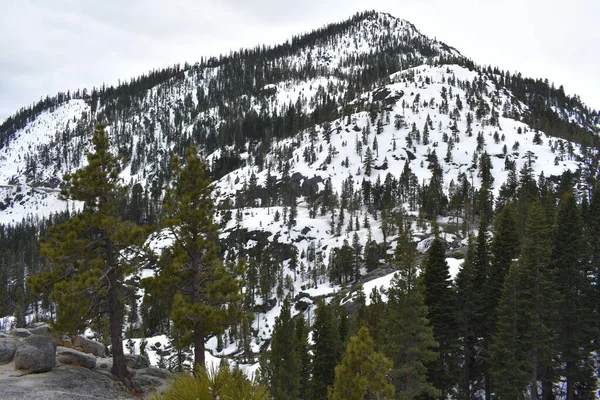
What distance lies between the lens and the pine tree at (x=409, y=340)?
19.7 metres

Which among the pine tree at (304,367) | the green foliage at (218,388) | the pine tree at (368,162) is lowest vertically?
the pine tree at (304,367)

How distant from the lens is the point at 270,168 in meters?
181

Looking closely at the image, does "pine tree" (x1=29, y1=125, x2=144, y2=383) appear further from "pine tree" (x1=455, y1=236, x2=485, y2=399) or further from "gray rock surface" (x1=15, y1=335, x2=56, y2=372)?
"pine tree" (x1=455, y1=236, x2=485, y2=399)

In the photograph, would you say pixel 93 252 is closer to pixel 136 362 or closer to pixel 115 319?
pixel 115 319

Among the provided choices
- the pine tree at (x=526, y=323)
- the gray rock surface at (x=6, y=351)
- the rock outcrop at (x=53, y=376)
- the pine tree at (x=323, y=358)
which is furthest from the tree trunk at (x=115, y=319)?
the pine tree at (x=526, y=323)

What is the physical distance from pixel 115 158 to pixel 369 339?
1472cm

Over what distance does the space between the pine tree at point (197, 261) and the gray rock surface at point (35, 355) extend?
4571mm

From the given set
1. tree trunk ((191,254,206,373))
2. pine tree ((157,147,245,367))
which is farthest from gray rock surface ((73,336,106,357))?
tree trunk ((191,254,206,373))

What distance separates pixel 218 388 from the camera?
488 centimetres

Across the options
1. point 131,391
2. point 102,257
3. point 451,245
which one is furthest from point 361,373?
point 451,245

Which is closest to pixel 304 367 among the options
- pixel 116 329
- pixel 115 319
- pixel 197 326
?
pixel 197 326

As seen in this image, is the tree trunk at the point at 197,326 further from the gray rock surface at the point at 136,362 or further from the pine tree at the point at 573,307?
the pine tree at the point at 573,307

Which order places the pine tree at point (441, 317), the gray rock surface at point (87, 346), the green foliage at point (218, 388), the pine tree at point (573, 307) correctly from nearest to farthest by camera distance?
the green foliage at point (218, 388) < the gray rock surface at point (87, 346) < the pine tree at point (441, 317) < the pine tree at point (573, 307)

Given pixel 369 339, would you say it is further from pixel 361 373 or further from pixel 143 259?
pixel 143 259
